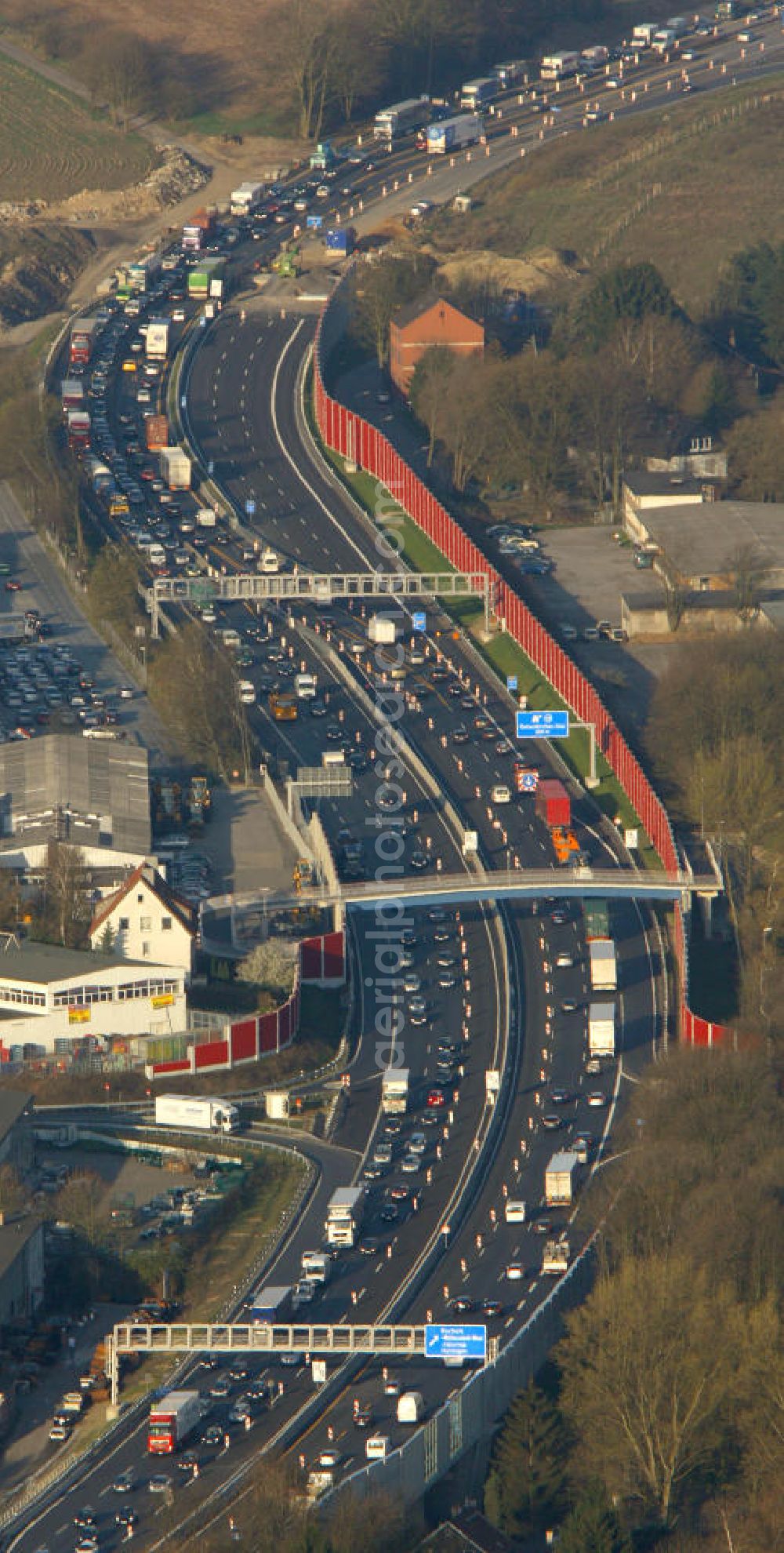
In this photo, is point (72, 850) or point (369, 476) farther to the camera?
point (369, 476)

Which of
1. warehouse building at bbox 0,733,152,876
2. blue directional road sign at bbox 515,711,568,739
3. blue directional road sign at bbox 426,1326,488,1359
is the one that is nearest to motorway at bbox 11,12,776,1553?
blue directional road sign at bbox 426,1326,488,1359

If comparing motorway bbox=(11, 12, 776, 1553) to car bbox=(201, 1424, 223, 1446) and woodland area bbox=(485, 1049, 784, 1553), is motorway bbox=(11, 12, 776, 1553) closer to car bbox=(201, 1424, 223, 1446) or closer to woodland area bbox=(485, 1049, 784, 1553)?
car bbox=(201, 1424, 223, 1446)

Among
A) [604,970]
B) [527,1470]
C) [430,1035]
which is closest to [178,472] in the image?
[604,970]

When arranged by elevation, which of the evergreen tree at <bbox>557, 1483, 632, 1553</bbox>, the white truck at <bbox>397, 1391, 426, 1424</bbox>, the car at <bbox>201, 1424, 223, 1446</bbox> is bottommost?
the evergreen tree at <bbox>557, 1483, 632, 1553</bbox>

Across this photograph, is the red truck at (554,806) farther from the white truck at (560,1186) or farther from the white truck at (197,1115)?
the white truck at (560,1186)

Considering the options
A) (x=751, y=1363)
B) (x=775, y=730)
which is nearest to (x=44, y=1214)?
(x=751, y=1363)

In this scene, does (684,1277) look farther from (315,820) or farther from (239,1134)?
(315,820)
